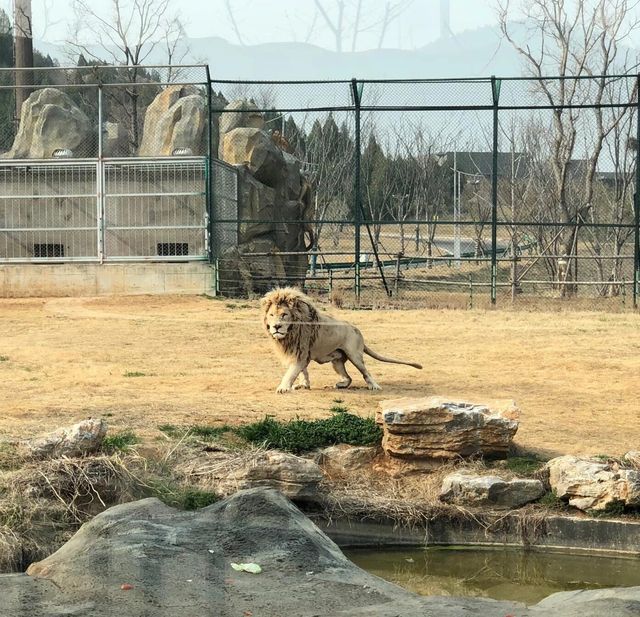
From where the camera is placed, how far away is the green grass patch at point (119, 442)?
9.02 metres

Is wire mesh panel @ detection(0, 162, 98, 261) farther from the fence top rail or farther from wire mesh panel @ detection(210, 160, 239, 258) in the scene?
wire mesh panel @ detection(210, 160, 239, 258)

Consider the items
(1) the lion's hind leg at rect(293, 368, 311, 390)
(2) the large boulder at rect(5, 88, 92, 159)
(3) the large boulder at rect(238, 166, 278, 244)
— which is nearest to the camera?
(1) the lion's hind leg at rect(293, 368, 311, 390)

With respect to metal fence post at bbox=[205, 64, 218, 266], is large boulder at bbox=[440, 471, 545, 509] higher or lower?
lower

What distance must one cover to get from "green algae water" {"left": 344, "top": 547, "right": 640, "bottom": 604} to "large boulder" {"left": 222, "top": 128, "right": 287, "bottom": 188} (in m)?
20.0

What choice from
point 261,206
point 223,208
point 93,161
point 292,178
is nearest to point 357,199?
point 223,208

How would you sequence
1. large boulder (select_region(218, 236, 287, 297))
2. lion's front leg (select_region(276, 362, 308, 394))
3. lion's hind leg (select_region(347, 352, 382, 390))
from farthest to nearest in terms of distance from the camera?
large boulder (select_region(218, 236, 287, 297)), lion's hind leg (select_region(347, 352, 382, 390)), lion's front leg (select_region(276, 362, 308, 394))

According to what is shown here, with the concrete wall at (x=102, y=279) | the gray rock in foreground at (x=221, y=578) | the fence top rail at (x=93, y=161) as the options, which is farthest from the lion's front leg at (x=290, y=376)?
the fence top rail at (x=93, y=161)

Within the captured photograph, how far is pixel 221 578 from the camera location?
5777 mm

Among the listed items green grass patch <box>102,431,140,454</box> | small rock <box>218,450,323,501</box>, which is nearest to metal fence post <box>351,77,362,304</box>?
green grass patch <box>102,431,140,454</box>

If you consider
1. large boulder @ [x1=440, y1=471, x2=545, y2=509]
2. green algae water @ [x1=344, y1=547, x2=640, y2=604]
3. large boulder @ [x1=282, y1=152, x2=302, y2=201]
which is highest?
large boulder @ [x1=282, y1=152, x2=302, y2=201]

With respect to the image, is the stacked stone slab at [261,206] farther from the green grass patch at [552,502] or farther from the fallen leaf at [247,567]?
the fallen leaf at [247,567]

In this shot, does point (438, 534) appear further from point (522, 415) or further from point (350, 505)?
point (522, 415)

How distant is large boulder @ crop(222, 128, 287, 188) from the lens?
2778cm

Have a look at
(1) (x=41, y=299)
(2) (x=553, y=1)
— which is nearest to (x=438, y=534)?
(1) (x=41, y=299)
